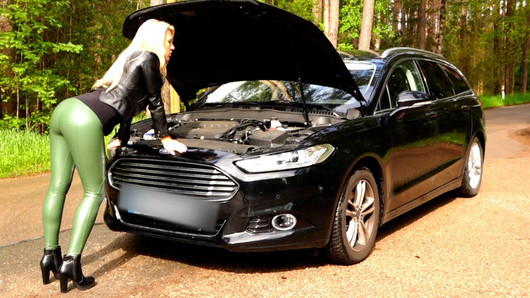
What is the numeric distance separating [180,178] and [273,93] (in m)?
1.77

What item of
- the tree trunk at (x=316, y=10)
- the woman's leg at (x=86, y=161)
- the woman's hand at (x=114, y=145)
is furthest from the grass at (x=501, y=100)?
the woman's leg at (x=86, y=161)

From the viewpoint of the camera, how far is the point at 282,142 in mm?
3980

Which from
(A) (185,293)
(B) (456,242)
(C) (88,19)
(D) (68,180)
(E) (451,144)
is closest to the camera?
(A) (185,293)

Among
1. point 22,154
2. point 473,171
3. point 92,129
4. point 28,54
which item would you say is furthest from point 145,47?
point 28,54

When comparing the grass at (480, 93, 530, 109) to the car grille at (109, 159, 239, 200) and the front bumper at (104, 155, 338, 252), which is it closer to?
the front bumper at (104, 155, 338, 252)

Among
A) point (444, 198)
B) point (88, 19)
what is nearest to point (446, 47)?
point (88, 19)

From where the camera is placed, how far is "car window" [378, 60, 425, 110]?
5.07 meters

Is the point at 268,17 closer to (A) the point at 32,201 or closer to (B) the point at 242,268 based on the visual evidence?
(B) the point at 242,268

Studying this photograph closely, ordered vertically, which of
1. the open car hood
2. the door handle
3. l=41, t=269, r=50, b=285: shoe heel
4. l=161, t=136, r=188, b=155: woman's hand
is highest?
the open car hood

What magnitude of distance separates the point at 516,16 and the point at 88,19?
1016 inches

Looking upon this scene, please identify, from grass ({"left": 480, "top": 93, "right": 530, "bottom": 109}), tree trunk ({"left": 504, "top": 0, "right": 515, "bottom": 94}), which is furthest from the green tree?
tree trunk ({"left": 504, "top": 0, "right": 515, "bottom": 94})

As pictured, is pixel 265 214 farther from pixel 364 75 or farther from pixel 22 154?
pixel 22 154

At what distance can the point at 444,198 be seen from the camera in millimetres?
6773

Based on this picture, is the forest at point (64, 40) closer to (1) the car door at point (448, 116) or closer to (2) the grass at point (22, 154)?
(1) the car door at point (448, 116)
